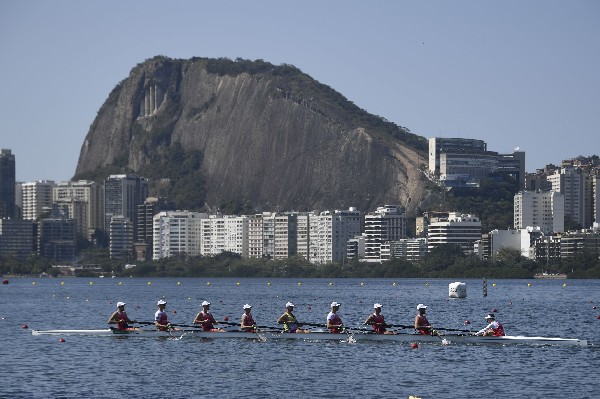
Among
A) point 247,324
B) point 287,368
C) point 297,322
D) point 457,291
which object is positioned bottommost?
point 287,368

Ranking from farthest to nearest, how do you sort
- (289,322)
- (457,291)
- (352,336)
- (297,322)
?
(457,291) → (289,322) → (297,322) → (352,336)

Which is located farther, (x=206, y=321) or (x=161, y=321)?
(x=161, y=321)

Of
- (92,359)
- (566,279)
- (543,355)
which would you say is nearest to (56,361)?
(92,359)

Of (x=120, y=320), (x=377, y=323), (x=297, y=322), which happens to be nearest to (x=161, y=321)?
(x=120, y=320)

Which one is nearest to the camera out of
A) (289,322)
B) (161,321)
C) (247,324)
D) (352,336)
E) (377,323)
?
(377,323)

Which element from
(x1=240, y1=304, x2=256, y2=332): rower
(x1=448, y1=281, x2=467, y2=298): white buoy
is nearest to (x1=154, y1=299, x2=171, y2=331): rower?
(x1=240, y1=304, x2=256, y2=332): rower

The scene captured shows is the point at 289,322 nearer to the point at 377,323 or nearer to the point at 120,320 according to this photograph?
the point at 377,323

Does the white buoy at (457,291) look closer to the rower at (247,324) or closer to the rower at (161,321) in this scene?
the rower at (161,321)

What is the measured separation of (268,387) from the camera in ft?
126

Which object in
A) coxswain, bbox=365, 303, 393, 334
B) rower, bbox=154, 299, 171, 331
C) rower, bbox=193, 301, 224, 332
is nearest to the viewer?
coxswain, bbox=365, 303, 393, 334

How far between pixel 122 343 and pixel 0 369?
28.3 feet

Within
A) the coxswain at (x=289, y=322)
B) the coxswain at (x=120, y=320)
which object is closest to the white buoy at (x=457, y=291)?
the coxswain at (x=289, y=322)

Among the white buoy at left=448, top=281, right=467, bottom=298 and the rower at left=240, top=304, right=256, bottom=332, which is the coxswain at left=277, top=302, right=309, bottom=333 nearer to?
the rower at left=240, top=304, right=256, bottom=332

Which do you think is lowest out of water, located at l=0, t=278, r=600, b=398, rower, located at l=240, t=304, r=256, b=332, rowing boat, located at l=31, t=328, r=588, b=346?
water, located at l=0, t=278, r=600, b=398
